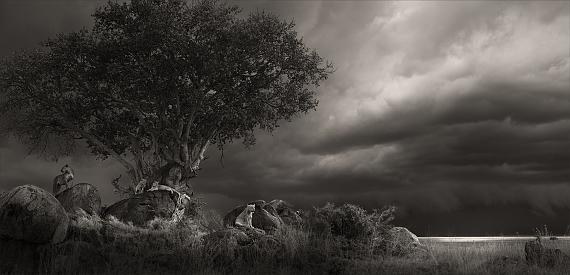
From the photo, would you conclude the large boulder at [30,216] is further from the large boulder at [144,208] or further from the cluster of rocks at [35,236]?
the large boulder at [144,208]

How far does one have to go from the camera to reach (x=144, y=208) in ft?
108

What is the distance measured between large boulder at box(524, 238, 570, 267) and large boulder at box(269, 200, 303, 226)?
11.3 metres

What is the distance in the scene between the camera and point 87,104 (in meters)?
43.3

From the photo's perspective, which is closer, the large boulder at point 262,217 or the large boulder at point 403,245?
the large boulder at point 403,245

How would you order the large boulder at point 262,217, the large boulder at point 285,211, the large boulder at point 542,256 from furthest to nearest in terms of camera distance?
the large boulder at point 285,211 < the large boulder at point 262,217 < the large boulder at point 542,256

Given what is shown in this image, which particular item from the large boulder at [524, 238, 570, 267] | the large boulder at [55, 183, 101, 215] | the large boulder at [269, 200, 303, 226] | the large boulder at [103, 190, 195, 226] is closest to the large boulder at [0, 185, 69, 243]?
the large boulder at [103, 190, 195, 226]

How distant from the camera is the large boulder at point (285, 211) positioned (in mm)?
32062

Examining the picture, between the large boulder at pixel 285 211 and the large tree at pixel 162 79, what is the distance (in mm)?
8420

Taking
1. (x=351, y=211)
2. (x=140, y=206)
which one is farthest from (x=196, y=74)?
(x=351, y=211)

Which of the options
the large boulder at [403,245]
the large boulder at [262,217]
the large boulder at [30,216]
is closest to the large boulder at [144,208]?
the large boulder at [262,217]

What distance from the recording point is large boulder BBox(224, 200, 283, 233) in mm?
30594

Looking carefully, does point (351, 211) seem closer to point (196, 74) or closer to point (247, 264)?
point (247, 264)

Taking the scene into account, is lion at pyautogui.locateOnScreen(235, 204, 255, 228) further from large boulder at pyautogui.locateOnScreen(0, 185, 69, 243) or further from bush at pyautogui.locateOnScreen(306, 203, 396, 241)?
large boulder at pyautogui.locateOnScreen(0, 185, 69, 243)

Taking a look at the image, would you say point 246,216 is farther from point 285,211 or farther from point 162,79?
point 162,79
